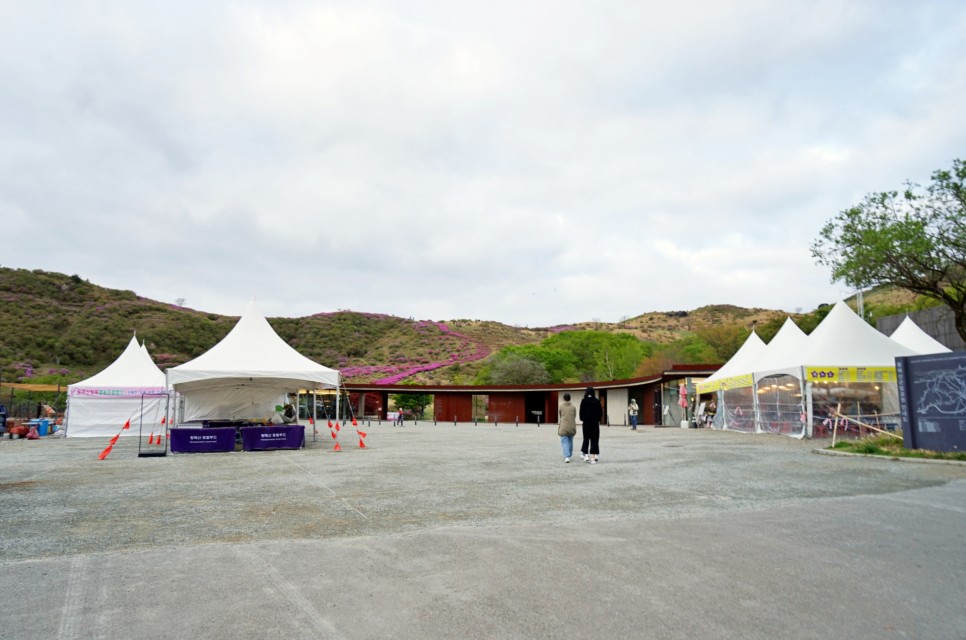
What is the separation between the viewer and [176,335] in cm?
5041

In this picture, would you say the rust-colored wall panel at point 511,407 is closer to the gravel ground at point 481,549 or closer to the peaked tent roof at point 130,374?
the peaked tent roof at point 130,374

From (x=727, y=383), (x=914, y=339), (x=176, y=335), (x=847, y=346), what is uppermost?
(x=176, y=335)

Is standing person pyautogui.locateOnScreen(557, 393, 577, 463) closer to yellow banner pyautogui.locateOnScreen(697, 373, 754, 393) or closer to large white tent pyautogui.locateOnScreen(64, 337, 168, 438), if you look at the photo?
yellow banner pyautogui.locateOnScreen(697, 373, 754, 393)

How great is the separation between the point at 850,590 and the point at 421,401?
46.6m

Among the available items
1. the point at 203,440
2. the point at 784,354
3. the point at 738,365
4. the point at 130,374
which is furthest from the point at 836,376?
the point at 130,374

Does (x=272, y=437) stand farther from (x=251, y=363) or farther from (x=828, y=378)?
(x=828, y=378)

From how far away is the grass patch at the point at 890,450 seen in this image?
11781 mm

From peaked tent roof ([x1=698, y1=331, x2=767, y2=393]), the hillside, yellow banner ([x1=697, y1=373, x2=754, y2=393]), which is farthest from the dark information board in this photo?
the hillside

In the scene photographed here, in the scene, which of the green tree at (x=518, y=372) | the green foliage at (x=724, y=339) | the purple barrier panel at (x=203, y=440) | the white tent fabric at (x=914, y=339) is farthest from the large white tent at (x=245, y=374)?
the green foliage at (x=724, y=339)

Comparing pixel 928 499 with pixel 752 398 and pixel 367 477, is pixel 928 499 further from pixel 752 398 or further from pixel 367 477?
pixel 752 398

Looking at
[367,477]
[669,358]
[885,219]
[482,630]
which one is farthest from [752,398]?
[669,358]

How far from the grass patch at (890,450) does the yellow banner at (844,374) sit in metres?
4.59

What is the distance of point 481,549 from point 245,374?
12830 millimetres

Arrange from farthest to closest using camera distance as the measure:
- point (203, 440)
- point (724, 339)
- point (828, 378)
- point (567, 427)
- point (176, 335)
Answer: point (724, 339) < point (176, 335) < point (828, 378) < point (203, 440) < point (567, 427)
